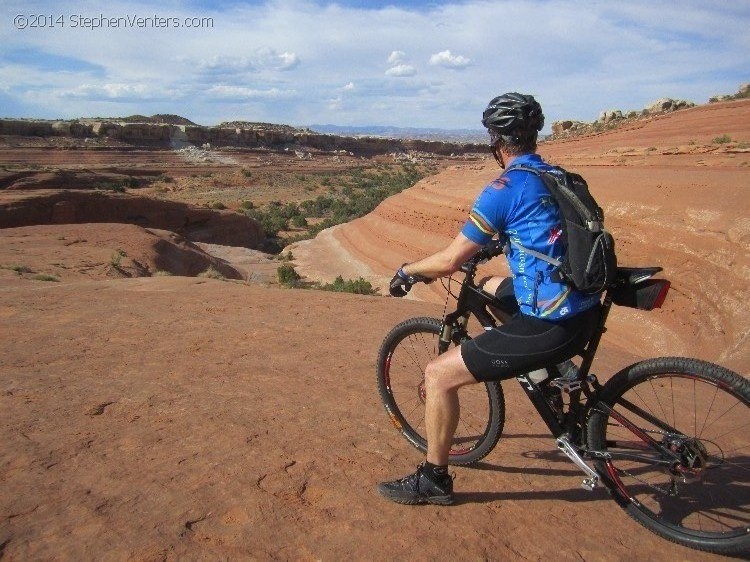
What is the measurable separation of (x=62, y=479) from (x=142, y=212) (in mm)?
23139

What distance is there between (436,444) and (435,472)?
0.13 metres

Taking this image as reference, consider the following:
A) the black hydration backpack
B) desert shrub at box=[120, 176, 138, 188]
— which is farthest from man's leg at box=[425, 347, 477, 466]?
desert shrub at box=[120, 176, 138, 188]

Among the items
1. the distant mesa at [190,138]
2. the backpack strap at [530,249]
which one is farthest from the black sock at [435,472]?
the distant mesa at [190,138]

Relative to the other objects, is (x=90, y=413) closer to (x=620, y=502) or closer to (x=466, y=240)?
(x=466, y=240)

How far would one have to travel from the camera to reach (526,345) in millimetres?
2477

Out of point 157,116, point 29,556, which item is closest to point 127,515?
point 29,556

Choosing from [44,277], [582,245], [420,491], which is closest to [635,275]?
[582,245]

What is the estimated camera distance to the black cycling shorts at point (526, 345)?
2.47m

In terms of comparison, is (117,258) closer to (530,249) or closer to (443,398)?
(443,398)

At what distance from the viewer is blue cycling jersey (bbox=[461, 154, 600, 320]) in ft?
7.88

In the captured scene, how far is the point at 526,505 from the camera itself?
9.36 ft

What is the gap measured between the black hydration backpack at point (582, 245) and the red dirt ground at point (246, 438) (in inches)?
46.4

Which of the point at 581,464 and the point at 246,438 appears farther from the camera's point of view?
the point at 246,438

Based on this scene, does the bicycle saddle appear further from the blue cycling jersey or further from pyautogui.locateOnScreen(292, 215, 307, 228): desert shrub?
pyautogui.locateOnScreen(292, 215, 307, 228): desert shrub
